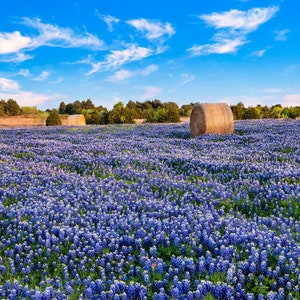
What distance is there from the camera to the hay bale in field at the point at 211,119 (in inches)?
803

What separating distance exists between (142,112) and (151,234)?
6490 centimetres

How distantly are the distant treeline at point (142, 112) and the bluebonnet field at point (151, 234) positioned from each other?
40.0m

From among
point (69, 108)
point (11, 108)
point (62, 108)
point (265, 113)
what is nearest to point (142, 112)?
point (265, 113)

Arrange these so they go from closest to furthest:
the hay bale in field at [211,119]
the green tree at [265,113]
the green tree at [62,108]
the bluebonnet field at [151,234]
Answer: the bluebonnet field at [151,234]
the hay bale in field at [211,119]
the green tree at [265,113]
the green tree at [62,108]

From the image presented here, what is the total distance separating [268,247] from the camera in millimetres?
4852

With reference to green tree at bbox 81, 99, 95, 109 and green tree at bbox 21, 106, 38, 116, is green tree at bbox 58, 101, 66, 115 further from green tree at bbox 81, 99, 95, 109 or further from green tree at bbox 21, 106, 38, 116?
green tree at bbox 21, 106, 38, 116

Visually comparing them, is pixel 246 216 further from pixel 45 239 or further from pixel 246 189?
pixel 45 239

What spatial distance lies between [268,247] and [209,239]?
0.73 m

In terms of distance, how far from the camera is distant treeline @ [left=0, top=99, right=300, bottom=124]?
1973 inches

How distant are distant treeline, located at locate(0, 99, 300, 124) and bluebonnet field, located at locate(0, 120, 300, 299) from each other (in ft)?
131

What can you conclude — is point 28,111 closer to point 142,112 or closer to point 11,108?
point 11,108

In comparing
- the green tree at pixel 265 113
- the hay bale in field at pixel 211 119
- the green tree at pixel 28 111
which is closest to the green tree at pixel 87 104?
the green tree at pixel 28 111

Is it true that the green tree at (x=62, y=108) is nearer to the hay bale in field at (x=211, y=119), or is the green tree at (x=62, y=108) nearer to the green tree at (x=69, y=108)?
the green tree at (x=69, y=108)

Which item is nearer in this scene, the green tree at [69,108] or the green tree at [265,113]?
the green tree at [265,113]
